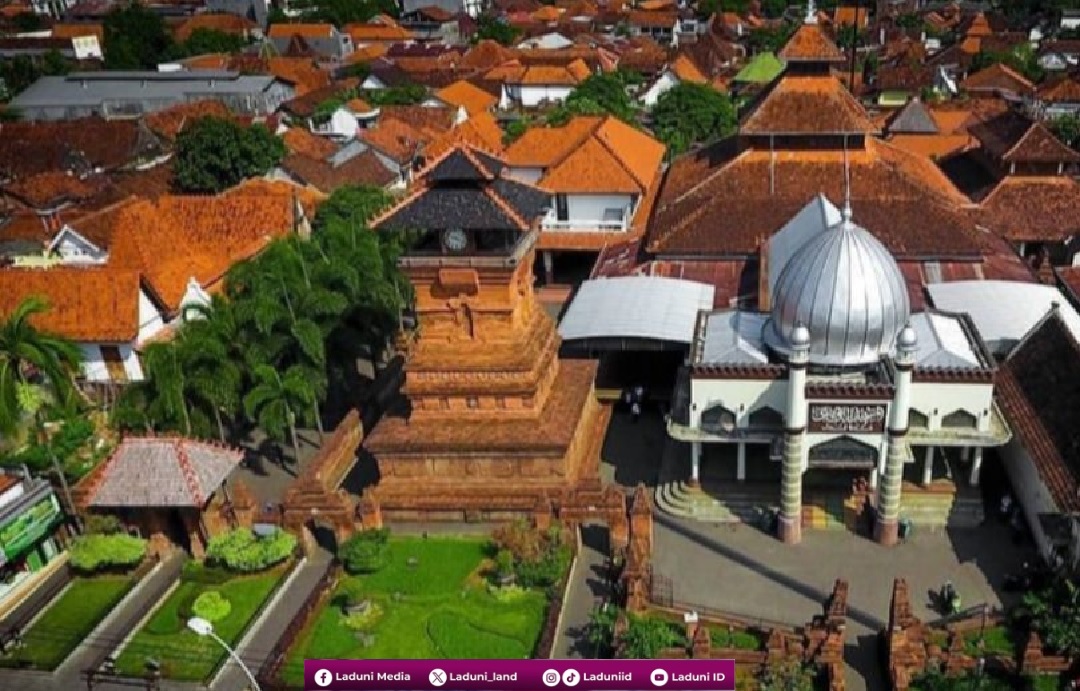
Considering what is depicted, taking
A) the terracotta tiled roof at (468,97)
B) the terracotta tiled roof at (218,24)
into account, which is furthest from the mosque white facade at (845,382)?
the terracotta tiled roof at (218,24)

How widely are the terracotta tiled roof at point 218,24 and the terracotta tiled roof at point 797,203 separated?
102 meters

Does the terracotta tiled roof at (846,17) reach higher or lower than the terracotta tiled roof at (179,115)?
lower

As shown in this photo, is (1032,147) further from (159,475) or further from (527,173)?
(159,475)

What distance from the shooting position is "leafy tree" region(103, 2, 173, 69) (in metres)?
109

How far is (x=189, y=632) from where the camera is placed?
25016 millimetres

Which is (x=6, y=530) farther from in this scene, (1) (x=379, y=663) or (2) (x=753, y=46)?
(2) (x=753, y=46)

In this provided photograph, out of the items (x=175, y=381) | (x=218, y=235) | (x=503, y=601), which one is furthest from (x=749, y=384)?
(x=218, y=235)

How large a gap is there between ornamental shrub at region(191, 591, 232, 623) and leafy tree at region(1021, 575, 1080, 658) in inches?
828

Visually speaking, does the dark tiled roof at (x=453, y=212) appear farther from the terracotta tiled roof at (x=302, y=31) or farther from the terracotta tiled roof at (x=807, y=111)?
the terracotta tiled roof at (x=302, y=31)

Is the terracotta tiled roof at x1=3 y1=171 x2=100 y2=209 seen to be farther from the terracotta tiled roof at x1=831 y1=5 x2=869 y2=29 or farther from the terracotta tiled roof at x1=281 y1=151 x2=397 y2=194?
the terracotta tiled roof at x1=831 y1=5 x2=869 y2=29

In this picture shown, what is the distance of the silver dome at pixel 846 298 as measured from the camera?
25016 millimetres

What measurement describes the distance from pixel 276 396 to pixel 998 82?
237 ft

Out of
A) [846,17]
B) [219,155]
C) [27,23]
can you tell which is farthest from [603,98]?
[27,23]

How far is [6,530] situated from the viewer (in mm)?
26344
